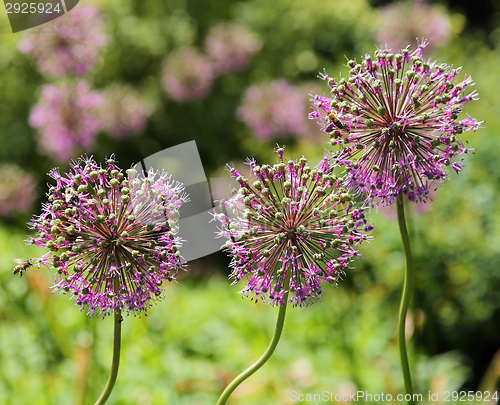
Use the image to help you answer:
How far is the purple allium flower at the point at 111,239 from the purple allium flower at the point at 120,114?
589cm

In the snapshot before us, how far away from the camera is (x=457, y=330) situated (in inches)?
216

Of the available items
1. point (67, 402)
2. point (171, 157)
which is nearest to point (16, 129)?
point (67, 402)

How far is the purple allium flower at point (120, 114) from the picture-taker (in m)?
7.27

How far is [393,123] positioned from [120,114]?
254 inches

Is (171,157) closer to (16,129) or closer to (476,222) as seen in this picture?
(476,222)

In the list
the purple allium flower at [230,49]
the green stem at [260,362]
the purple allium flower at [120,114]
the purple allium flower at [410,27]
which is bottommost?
the green stem at [260,362]

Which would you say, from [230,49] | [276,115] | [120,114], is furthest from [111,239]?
[230,49]

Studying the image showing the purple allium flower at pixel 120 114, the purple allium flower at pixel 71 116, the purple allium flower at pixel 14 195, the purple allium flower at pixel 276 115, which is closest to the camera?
the purple allium flower at pixel 71 116

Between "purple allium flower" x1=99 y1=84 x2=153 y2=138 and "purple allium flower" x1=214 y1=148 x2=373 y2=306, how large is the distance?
237 inches

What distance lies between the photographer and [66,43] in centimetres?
385

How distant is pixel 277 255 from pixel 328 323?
411cm

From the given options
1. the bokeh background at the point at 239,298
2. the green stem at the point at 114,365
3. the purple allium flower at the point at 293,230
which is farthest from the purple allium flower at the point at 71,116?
the green stem at the point at 114,365

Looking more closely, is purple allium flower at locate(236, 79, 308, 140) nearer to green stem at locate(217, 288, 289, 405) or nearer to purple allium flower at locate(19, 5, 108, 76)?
purple allium flower at locate(19, 5, 108, 76)

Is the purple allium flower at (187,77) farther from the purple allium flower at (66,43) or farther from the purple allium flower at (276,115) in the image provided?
the purple allium flower at (66,43)
